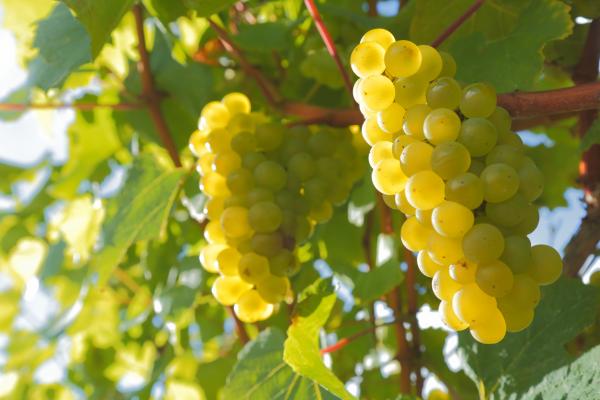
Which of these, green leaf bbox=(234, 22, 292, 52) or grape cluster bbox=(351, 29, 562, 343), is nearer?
grape cluster bbox=(351, 29, 562, 343)

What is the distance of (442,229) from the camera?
1.79 ft

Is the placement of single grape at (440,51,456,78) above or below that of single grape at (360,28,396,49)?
below

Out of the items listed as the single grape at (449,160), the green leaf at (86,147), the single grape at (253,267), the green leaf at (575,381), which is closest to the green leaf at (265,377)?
the single grape at (253,267)

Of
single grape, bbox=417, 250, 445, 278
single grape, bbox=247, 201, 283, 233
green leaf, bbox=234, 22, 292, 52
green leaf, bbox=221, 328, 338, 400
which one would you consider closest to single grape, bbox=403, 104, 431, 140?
single grape, bbox=417, 250, 445, 278

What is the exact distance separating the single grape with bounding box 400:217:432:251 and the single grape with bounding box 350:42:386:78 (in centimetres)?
15

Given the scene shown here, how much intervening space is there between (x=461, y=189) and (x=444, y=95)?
95 millimetres

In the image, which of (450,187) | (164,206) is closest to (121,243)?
(164,206)

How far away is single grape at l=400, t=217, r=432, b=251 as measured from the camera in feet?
1.95

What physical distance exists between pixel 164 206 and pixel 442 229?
2.03 ft

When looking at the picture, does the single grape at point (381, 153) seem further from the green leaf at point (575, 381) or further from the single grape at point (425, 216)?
the green leaf at point (575, 381)

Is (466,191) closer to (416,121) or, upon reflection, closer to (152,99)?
(416,121)

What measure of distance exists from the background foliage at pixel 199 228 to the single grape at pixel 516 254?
178mm

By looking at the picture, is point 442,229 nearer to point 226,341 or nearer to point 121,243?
point 121,243

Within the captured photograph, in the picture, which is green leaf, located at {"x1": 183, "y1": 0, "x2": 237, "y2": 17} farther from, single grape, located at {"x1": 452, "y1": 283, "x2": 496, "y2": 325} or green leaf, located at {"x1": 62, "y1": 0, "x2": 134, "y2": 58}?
single grape, located at {"x1": 452, "y1": 283, "x2": 496, "y2": 325}
